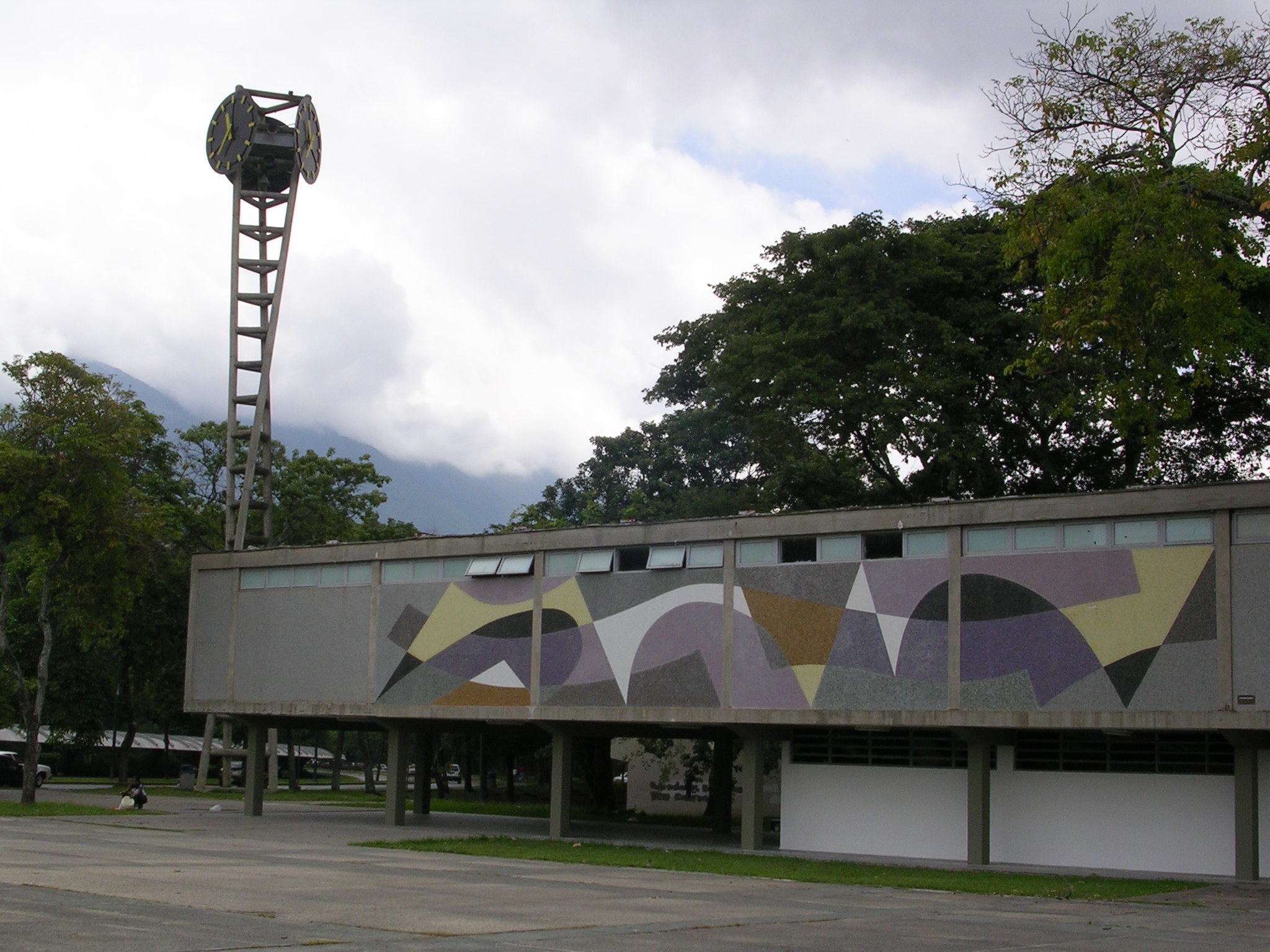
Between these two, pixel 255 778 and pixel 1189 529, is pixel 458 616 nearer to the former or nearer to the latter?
pixel 255 778

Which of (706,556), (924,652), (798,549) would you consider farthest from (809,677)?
(706,556)

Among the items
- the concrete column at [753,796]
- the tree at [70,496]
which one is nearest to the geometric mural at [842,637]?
the concrete column at [753,796]

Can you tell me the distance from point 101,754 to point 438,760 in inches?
864

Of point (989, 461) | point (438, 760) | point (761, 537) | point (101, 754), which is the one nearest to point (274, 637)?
point (761, 537)

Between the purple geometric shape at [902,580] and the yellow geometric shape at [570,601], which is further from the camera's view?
the yellow geometric shape at [570,601]

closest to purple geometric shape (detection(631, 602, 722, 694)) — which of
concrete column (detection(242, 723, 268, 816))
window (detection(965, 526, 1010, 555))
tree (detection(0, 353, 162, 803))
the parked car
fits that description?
window (detection(965, 526, 1010, 555))

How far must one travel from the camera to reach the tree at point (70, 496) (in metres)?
39.4

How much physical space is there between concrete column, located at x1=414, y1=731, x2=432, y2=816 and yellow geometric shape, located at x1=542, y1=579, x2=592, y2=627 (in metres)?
8.90

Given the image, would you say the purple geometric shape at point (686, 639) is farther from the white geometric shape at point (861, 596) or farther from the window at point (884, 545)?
the window at point (884, 545)

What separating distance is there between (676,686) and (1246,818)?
11.9m

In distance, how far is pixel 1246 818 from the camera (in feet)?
83.6

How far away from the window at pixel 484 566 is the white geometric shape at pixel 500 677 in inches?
87.7

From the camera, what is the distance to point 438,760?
68562mm

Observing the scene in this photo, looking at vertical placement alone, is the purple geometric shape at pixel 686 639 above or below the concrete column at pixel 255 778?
above
